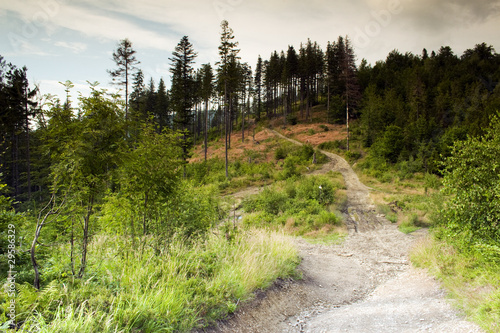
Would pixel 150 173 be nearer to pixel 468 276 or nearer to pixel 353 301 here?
pixel 353 301

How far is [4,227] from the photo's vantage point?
15.4ft

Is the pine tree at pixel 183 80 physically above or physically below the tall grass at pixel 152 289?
above

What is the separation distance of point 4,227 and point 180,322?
3744 millimetres

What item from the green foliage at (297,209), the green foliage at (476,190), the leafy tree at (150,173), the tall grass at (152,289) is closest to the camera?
the tall grass at (152,289)

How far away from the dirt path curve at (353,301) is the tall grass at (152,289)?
375mm

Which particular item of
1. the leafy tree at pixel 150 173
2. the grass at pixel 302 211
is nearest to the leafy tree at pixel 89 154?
the leafy tree at pixel 150 173

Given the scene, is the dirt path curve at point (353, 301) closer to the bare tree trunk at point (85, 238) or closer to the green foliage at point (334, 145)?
the bare tree trunk at point (85, 238)

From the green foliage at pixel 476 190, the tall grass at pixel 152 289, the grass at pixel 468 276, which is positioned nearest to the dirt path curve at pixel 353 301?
the grass at pixel 468 276

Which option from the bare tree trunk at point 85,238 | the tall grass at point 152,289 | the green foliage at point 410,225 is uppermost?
the bare tree trunk at point 85,238

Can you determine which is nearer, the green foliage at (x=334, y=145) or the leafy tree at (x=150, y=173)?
the leafy tree at (x=150, y=173)

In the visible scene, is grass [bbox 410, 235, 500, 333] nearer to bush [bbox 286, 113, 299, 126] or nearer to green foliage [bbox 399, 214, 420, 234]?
green foliage [bbox 399, 214, 420, 234]

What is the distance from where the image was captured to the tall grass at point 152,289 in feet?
9.46

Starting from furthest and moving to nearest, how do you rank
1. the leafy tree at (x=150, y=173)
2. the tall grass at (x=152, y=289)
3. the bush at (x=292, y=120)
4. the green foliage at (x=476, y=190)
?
the bush at (x=292, y=120), the green foliage at (x=476, y=190), the leafy tree at (x=150, y=173), the tall grass at (x=152, y=289)

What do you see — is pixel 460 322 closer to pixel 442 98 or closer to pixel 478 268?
pixel 478 268
